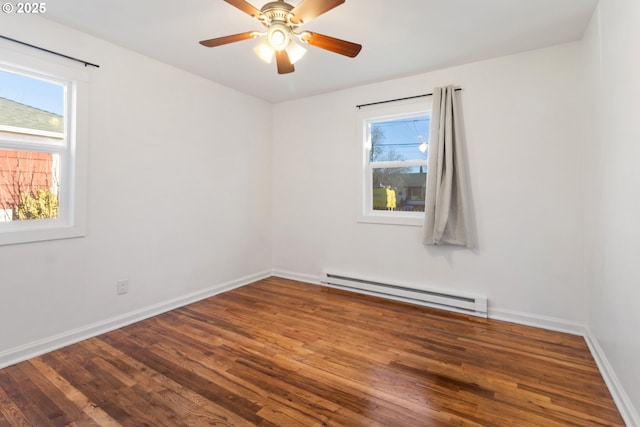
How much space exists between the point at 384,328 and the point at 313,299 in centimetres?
98

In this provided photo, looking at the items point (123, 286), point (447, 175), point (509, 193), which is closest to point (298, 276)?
point (123, 286)

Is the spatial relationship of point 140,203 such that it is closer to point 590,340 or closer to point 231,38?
point 231,38

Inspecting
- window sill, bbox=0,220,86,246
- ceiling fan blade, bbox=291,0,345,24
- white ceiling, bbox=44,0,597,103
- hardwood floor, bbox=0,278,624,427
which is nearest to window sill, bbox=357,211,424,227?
hardwood floor, bbox=0,278,624,427

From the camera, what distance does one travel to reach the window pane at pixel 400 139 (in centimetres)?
339

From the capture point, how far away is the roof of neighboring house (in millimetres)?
2152

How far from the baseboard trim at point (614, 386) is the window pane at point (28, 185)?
12.7 ft

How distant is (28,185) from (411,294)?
3496mm

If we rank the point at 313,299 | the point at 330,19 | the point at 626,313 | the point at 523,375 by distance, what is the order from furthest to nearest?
1. the point at 313,299
2. the point at 330,19
3. the point at 523,375
4. the point at 626,313

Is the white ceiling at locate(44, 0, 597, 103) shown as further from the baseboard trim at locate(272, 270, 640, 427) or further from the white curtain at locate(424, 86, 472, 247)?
the baseboard trim at locate(272, 270, 640, 427)

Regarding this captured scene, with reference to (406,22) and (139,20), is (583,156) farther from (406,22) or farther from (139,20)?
(139,20)

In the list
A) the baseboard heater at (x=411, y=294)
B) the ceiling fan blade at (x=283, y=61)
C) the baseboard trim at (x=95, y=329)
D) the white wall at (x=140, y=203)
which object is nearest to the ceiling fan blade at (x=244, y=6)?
the ceiling fan blade at (x=283, y=61)

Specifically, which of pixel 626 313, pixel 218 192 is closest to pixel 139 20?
pixel 218 192

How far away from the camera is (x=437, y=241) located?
304 centimetres

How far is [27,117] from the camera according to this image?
2246 millimetres
